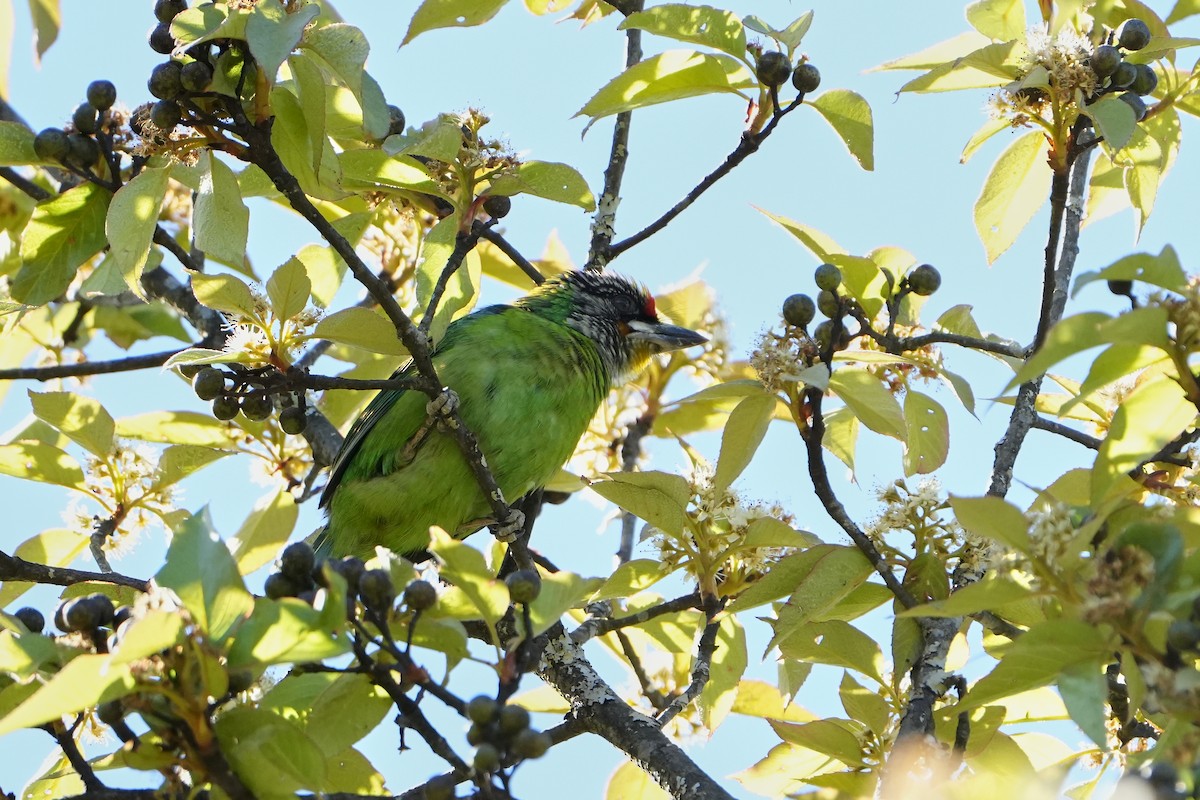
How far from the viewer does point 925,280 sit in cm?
290

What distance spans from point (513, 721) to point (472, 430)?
2.33m

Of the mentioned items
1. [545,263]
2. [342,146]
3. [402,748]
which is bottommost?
[402,748]

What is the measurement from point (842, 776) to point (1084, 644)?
3.07 feet

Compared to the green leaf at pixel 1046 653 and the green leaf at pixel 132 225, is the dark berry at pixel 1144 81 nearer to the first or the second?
the green leaf at pixel 1046 653

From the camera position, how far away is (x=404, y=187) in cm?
292

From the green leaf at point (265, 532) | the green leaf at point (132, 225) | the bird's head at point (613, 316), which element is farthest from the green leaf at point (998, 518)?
the bird's head at point (613, 316)

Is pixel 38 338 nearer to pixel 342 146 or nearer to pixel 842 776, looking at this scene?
pixel 342 146

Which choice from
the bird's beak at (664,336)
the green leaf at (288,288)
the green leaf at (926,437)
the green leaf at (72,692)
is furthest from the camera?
the bird's beak at (664,336)

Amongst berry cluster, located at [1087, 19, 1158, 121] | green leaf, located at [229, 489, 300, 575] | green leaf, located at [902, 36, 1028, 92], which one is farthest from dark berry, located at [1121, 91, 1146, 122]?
green leaf, located at [229, 489, 300, 575]

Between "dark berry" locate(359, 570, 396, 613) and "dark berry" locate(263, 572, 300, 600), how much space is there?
0.18 metres

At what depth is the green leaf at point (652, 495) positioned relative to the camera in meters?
2.71

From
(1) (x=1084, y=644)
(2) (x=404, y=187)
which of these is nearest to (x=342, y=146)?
(2) (x=404, y=187)

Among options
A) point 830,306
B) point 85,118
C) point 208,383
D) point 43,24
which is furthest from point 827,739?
point 43,24

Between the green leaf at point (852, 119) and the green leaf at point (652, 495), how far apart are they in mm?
921
